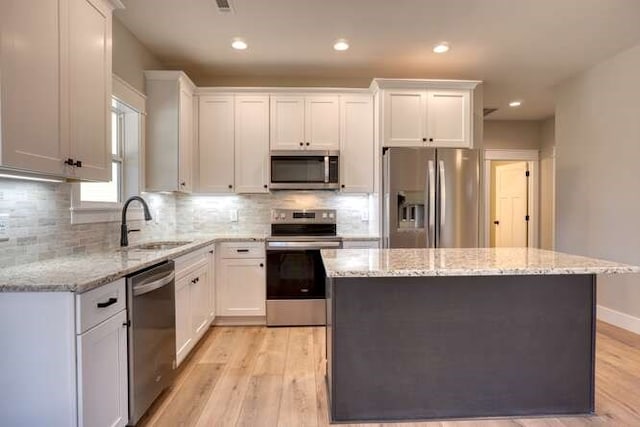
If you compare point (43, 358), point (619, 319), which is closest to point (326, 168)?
point (43, 358)

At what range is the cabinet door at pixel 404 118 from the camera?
362cm

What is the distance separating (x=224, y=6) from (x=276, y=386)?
2718mm

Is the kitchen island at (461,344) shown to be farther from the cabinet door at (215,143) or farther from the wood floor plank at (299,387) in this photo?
the cabinet door at (215,143)

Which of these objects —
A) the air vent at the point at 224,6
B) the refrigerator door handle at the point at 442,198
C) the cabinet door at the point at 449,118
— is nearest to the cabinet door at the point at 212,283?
the air vent at the point at 224,6

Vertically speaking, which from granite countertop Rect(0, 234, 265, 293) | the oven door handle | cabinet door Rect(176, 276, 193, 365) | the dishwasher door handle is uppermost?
granite countertop Rect(0, 234, 265, 293)

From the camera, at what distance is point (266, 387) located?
7.69ft

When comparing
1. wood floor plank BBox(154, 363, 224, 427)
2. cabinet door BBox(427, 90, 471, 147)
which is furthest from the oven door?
cabinet door BBox(427, 90, 471, 147)

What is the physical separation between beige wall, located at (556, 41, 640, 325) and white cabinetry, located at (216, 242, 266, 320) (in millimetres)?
3457

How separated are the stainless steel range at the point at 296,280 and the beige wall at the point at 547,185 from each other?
4068 mm

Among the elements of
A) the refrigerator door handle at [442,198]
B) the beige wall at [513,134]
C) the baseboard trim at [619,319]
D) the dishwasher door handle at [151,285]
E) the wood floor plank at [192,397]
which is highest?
the beige wall at [513,134]

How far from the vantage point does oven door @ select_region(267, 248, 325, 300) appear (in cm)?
348

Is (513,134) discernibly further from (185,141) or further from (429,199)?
(185,141)

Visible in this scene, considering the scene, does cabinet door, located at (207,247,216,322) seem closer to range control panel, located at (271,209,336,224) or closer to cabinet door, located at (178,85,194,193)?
cabinet door, located at (178,85,194,193)

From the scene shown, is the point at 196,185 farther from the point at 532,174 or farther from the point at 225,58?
the point at 532,174
